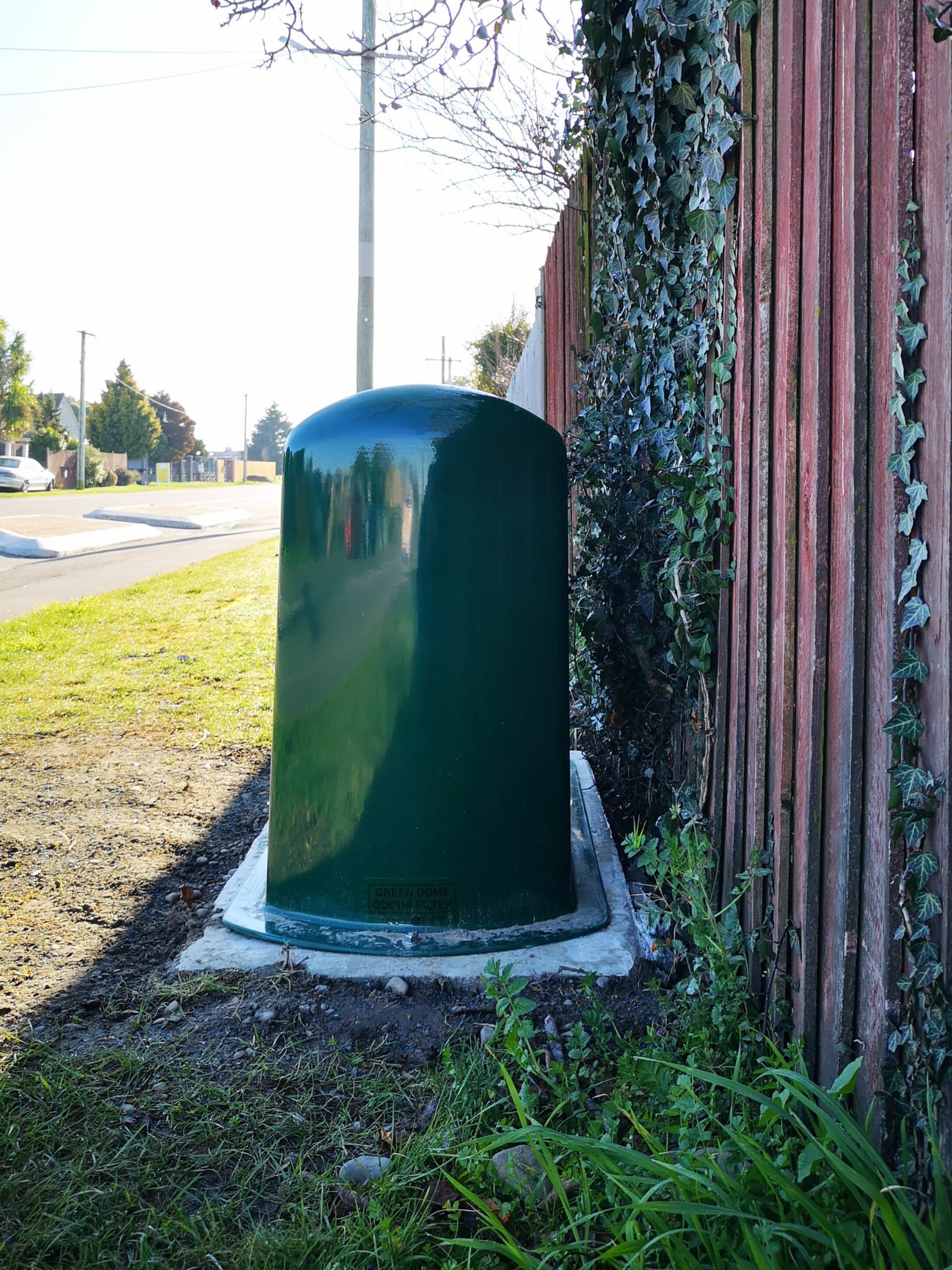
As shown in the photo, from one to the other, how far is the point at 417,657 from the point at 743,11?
1588 mm

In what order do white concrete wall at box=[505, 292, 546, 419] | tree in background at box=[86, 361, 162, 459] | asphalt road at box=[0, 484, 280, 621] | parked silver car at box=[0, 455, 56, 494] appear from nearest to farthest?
white concrete wall at box=[505, 292, 546, 419], asphalt road at box=[0, 484, 280, 621], parked silver car at box=[0, 455, 56, 494], tree in background at box=[86, 361, 162, 459]

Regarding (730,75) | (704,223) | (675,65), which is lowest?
(704,223)

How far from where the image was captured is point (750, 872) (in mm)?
2012

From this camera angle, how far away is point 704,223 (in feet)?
7.43

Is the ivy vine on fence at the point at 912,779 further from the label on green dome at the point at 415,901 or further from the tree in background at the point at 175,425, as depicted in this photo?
the tree in background at the point at 175,425

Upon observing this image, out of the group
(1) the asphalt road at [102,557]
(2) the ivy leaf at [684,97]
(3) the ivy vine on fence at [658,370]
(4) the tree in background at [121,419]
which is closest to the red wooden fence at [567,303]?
(3) the ivy vine on fence at [658,370]

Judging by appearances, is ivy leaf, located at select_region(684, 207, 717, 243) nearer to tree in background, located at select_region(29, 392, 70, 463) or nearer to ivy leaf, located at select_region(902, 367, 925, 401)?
ivy leaf, located at select_region(902, 367, 925, 401)

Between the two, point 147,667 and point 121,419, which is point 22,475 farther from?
point 147,667

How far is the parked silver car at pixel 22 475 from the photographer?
1563 inches

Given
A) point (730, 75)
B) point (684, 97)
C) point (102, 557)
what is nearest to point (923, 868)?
point (730, 75)

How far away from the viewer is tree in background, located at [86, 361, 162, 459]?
233 ft

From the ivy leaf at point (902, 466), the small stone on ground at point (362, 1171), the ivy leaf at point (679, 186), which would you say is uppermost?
the ivy leaf at point (679, 186)

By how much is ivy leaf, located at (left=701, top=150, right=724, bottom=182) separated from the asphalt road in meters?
8.21

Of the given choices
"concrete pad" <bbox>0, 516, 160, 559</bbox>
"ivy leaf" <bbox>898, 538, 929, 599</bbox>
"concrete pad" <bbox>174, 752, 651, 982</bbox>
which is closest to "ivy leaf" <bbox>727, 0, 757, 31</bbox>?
"ivy leaf" <bbox>898, 538, 929, 599</bbox>
